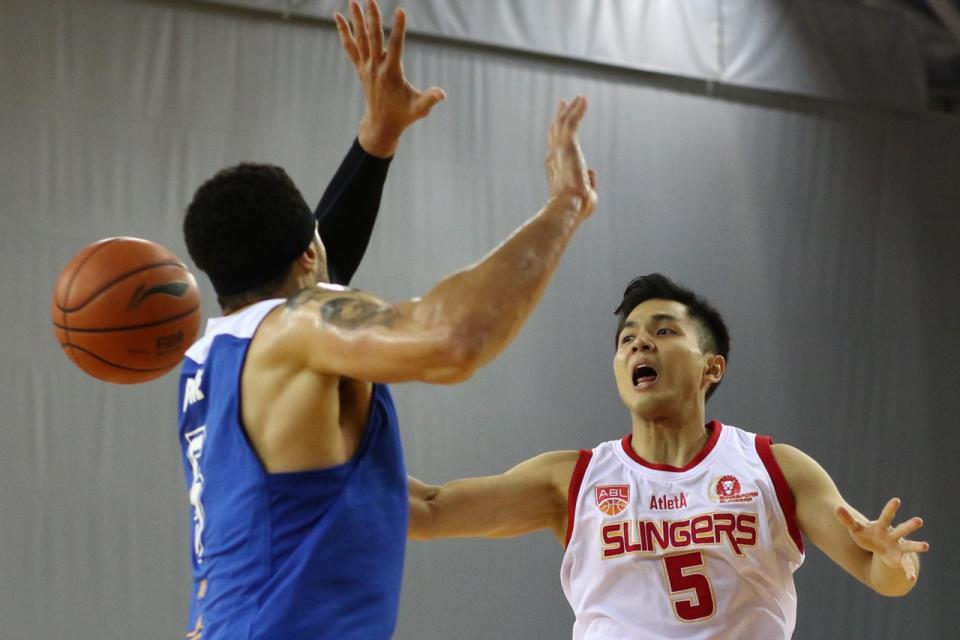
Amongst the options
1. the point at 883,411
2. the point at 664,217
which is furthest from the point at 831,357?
the point at 664,217

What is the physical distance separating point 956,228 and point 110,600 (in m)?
6.39

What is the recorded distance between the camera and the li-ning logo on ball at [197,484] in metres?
2.45

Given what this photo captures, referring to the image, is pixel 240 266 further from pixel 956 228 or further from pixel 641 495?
pixel 956 228

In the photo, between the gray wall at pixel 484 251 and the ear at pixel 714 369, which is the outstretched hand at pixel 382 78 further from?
the gray wall at pixel 484 251

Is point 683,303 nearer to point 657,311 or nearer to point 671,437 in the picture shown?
point 657,311

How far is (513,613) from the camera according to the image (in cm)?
705

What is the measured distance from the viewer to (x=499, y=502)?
4.04m

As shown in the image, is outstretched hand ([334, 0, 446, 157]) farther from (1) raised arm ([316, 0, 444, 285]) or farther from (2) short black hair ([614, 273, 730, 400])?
(2) short black hair ([614, 273, 730, 400])

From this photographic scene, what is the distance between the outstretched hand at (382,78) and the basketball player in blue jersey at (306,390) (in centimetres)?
47

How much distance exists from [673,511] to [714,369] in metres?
0.65

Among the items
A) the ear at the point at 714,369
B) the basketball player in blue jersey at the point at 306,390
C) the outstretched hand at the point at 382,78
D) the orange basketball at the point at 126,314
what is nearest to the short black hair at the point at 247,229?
the basketball player in blue jersey at the point at 306,390

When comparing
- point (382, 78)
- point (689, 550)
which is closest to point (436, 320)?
point (382, 78)

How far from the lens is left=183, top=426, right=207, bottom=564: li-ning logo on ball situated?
245cm

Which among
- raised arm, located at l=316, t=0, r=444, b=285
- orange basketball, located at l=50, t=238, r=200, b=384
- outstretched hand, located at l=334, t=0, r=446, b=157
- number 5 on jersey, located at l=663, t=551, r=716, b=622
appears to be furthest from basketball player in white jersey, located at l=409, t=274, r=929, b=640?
outstretched hand, located at l=334, t=0, r=446, b=157
